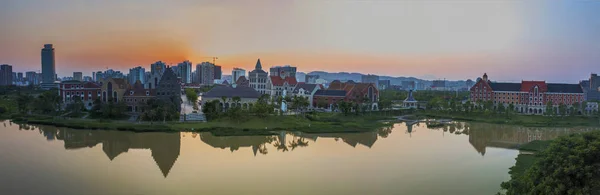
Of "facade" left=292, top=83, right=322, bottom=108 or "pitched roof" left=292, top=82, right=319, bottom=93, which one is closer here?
"facade" left=292, top=83, right=322, bottom=108

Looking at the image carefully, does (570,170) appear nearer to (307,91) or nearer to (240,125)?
(240,125)

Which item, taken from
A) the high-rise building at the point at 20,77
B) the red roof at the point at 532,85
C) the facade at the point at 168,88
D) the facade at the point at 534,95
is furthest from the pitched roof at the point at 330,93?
the high-rise building at the point at 20,77

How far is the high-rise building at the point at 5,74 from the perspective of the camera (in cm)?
6650

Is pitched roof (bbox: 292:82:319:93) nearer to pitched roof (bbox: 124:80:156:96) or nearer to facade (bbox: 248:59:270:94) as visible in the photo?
facade (bbox: 248:59:270:94)

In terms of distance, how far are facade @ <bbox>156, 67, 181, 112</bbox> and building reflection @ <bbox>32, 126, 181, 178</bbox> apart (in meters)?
7.50

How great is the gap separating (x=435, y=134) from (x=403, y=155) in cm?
822

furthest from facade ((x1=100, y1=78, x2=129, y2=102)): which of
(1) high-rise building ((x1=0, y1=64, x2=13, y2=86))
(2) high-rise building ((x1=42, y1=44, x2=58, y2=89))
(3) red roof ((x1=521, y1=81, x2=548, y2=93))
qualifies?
(1) high-rise building ((x1=0, y1=64, x2=13, y2=86))

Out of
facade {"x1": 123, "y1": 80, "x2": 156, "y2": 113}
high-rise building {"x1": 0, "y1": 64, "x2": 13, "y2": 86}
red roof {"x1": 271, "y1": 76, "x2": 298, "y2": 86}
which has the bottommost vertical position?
facade {"x1": 123, "y1": 80, "x2": 156, "y2": 113}

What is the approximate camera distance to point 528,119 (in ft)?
100

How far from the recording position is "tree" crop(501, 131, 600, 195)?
24.5ft

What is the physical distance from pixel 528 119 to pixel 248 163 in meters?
24.8

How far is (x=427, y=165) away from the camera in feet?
48.9

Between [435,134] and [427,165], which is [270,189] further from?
[435,134]

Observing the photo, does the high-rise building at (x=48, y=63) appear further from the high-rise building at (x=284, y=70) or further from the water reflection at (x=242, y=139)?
the water reflection at (x=242, y=139)
